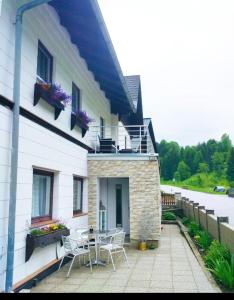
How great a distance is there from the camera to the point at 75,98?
910cm

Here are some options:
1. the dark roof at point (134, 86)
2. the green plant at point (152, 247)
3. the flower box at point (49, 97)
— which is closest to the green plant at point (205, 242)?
the green plant at point (152, 247)

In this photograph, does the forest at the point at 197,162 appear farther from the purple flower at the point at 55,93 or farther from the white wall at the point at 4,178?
the white wall at the point at 4,178

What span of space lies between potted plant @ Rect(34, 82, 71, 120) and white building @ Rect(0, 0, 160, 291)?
4.5 inches

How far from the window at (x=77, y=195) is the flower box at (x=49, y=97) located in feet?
8.90

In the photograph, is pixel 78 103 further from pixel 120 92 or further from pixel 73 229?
pixel 73 229

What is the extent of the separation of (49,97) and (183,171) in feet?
272

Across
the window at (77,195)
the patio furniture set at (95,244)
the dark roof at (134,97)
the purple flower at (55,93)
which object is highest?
the dark roof at (134,97)

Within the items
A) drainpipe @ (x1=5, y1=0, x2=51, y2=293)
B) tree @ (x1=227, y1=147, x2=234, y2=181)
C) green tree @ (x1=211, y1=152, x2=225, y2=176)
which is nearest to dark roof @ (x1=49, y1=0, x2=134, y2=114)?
drainpipe @ (x1=5, y1=0, x2=51, y2=293)

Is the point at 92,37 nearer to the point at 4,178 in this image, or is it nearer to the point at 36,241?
the point at 4,178

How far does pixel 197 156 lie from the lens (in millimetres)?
88000

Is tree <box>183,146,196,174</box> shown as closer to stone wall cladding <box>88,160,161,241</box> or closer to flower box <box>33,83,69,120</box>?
stone wall cladding <box>88,160,161,241</box>

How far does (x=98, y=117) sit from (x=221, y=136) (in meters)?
90.3

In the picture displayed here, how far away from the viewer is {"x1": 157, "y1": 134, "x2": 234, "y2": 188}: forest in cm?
7888

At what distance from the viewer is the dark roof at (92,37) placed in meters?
6.33
